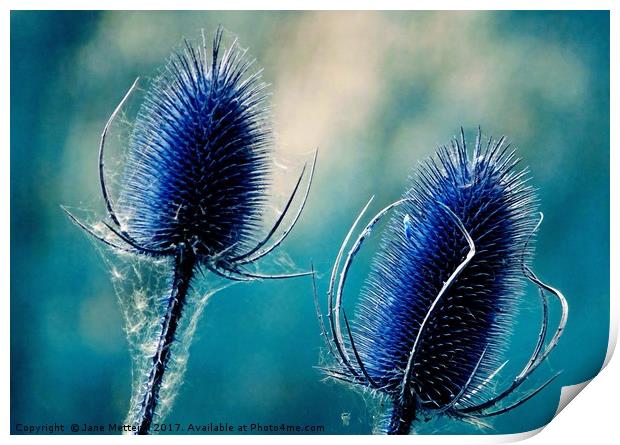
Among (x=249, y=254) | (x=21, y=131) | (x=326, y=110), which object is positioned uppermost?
(x=326, y=110)

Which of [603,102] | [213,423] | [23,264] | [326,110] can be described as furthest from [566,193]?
[23,264]

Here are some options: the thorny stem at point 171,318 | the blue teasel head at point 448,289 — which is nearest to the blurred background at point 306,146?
the blue teasel head at point 448,289

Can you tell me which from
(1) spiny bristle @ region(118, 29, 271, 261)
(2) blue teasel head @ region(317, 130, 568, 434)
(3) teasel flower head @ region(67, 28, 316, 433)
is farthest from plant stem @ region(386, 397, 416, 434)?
(1) spiny bristle @ region(118, 29, 271, 261)

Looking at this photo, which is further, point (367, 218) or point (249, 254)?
point (367, 218)

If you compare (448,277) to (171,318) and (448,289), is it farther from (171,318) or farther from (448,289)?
(171,318)

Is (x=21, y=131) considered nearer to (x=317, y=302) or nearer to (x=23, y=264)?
(x=23, y=264)

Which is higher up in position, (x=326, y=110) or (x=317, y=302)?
(x=326, y=110)
